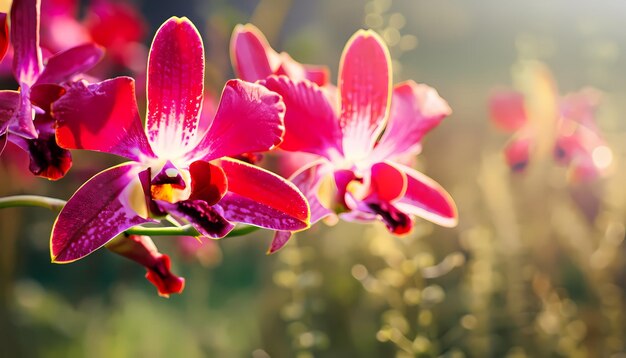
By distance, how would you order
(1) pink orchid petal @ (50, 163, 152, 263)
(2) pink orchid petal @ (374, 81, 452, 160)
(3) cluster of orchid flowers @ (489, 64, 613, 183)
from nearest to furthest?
(1) pink orchid petal @ (50, 163, 152, 263) → (2) pink orchid petal @ (374, 81, 452, 160) → (3) cluster of orchid flowers @ (489, 64, 613, 183)

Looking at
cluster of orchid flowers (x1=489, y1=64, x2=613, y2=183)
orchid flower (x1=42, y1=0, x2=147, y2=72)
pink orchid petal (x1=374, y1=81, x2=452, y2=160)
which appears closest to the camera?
pink orchid petal (x1=374, y1=81, x2=452, y2=160)

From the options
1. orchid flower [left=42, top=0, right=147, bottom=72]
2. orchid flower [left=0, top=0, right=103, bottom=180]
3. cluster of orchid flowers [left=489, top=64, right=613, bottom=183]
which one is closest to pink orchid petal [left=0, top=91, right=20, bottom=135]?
orchid flower [left=0, top=0, right=103, bottom=180]

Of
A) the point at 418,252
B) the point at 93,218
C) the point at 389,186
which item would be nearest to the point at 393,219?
the point at 389,186

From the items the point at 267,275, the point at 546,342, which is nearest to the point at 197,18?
the point at 267,275

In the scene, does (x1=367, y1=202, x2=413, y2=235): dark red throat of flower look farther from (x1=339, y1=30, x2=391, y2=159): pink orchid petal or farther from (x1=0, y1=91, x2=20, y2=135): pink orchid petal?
(x1=0, y1=91, x2=20, y2=135): pink orchid petal

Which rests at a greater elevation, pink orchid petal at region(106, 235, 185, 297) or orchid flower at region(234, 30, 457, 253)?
orchid flower at region(234, 30, 457, 253)

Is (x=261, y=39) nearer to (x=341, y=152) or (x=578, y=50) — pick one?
(x=341, y=152)

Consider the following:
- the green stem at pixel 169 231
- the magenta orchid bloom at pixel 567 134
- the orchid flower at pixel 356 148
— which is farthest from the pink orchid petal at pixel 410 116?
the magenta orchid bloom at pixel 567 134
